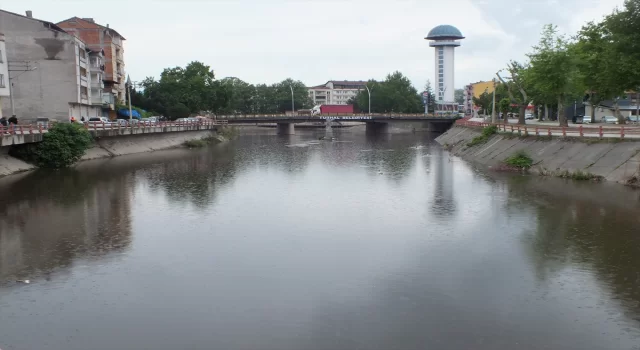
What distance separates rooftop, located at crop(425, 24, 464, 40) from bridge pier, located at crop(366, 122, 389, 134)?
73429mm

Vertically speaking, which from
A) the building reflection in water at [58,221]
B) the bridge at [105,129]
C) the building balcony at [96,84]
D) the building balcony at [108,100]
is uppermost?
the building balcony at [96,84]

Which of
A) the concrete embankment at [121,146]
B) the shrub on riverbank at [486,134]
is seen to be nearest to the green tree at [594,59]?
Result: the shrub on riverbank at [486,134]

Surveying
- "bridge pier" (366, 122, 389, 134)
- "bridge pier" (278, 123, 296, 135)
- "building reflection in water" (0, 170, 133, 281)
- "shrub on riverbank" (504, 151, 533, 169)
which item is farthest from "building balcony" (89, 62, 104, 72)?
"bridge pier" (366, 122, 389, 134)

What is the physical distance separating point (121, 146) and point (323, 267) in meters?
52.2

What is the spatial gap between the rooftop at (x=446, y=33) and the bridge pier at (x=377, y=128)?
241ft

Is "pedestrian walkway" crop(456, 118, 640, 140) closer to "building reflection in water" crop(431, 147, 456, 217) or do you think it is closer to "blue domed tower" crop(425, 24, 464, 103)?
"building reflection in water" crop(431, 147, 456, 217)

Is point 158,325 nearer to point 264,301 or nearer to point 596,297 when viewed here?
point 264,301

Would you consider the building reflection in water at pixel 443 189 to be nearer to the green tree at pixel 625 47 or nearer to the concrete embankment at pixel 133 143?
the green tree at pixel 625 47

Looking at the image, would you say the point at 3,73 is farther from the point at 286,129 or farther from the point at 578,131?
the point at 286,129

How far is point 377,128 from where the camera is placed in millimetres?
135750

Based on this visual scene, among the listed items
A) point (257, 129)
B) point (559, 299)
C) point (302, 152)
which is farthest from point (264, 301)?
point (257, 129)

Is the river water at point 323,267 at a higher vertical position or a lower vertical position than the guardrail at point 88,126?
lower

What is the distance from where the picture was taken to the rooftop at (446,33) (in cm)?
19625

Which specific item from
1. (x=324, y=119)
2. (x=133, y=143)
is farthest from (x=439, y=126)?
(x=133, y=143)
